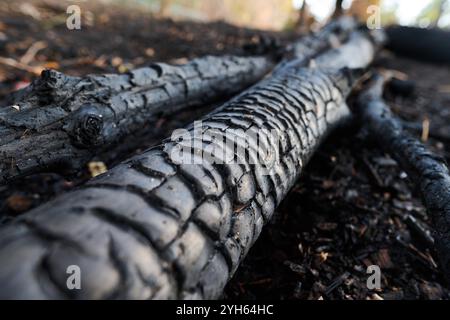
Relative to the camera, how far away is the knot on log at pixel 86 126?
1381 millimetres

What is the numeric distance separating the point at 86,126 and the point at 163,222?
2.58 ft

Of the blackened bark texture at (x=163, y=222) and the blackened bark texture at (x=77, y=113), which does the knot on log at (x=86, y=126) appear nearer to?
the blackened bark texture at (x=77, y=113)

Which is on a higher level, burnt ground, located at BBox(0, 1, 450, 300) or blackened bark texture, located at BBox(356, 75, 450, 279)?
blackened bark texture, located at BBox(356, 75, 450, 279)

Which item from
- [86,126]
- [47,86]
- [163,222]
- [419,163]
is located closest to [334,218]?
[419,163]

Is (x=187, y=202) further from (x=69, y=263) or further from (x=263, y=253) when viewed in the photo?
(x=263, y=253)

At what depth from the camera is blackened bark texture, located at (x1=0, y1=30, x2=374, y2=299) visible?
691mm

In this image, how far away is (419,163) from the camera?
1552mm

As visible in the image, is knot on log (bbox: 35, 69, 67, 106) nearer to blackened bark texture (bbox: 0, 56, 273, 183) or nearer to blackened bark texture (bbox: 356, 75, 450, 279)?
blackened bark texture (bbox: 0, 56, 273, 183)

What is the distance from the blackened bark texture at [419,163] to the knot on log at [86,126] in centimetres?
153

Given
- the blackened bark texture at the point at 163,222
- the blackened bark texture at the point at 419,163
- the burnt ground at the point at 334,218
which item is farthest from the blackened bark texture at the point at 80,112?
the blackened bark texture at the point at 419,163

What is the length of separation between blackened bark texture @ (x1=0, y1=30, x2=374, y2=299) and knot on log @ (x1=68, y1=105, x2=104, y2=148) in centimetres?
46

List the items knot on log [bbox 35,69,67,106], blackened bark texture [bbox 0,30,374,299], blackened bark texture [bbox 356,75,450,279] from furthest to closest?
knot on log [bbox 35,69,67,106] < blackened bark texture [bbox 356,75,450,279] < blackened bark texture [bbox 0,30,374,299]

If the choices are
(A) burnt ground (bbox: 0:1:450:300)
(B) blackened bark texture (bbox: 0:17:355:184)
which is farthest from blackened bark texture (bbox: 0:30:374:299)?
(B) blackened bark texture (bbox: 0:17:355:184)

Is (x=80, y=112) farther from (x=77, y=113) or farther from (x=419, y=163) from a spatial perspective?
(x=419, y=163)
